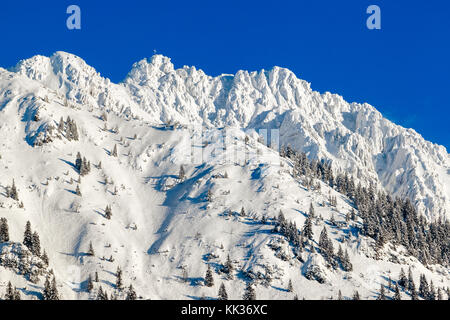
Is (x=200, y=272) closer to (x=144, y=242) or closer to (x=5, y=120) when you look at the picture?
(x=144, y=242)

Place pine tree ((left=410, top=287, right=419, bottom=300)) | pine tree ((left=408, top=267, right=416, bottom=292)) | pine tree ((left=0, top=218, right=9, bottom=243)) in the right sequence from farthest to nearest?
1. pine tree ((left=408, top=267, right=416, bottom=292))
2. pine tree ((left=410, top=287, right=419, bottom=300))
3. pine tree ((left=0, top=218, right=9, bottom=243))

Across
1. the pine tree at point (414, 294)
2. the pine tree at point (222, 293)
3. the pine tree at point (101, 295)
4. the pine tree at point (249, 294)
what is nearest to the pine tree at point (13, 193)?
the pine tree at point (101, 295)

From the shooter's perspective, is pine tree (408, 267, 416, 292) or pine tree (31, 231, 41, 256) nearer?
pine tree (31, 231, 41, 256)

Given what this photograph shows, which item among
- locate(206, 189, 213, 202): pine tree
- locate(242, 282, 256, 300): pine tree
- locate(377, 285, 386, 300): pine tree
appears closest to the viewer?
locate(242, 282, 256, 300): pine tree

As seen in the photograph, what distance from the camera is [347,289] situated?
12306cm

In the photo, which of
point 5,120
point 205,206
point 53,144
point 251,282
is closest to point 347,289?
point 251,282

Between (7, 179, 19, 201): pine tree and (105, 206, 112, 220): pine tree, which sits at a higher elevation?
(7, 179, 19, 201): pine tree

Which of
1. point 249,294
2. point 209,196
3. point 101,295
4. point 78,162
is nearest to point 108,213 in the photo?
point 78,162

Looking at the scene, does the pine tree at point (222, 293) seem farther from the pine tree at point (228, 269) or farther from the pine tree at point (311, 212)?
the pine tree at point (311, 212)

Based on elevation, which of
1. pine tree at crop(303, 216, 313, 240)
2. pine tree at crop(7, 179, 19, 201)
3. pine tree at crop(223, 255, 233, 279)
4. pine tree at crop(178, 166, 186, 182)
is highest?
pine tree at crop(178, 166, 186, 182)

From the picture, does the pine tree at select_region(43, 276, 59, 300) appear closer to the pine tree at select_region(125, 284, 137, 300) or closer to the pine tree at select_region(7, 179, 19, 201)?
the pine tree at select_region(125, 284, 137, 300)

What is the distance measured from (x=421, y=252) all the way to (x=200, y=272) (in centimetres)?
8915

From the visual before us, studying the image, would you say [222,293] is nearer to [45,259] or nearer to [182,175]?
[45,259]

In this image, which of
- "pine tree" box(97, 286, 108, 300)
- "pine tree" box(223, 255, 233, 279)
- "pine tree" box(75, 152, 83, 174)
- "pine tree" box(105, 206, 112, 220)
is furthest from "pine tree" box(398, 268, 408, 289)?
"pine tree" box(75, 152, 83, 174)
